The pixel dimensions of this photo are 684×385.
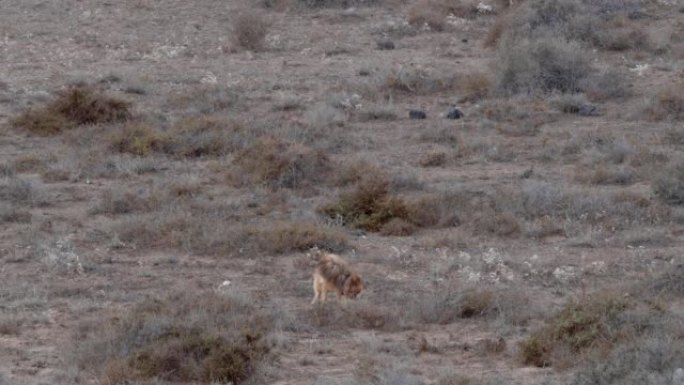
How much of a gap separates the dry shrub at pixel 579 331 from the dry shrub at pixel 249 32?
518 inches

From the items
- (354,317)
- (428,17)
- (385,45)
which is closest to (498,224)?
(354,317)

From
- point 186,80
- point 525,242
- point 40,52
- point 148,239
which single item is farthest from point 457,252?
point 40,52

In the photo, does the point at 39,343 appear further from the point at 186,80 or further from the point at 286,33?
the point at 286,33

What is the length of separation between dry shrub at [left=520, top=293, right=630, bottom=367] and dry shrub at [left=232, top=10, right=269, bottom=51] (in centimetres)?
1317

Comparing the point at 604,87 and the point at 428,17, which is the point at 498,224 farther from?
the point at 428,17

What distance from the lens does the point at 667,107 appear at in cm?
1605

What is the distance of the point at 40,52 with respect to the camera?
2020 cm

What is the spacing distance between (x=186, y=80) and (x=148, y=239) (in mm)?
7379

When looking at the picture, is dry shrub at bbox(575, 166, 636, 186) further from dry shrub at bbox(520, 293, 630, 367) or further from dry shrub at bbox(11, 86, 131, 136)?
dry shrub at bbox(11, 86, 131, 136)

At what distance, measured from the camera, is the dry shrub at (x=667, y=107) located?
1586 cm

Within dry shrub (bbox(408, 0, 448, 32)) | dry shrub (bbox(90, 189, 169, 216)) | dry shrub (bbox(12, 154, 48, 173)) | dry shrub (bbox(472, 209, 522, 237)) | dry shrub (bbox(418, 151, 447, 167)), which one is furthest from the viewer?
dry shrub (bbox(408, 0, 448, 32))

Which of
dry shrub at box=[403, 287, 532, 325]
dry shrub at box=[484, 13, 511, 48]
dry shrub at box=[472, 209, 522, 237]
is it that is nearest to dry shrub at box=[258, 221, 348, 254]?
dry shrub at box=[472, 209, 522, 237]

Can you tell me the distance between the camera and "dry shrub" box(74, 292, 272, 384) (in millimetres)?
7398

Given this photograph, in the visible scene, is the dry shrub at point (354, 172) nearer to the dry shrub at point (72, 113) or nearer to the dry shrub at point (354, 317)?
the dry shrub at point (72, 113)
